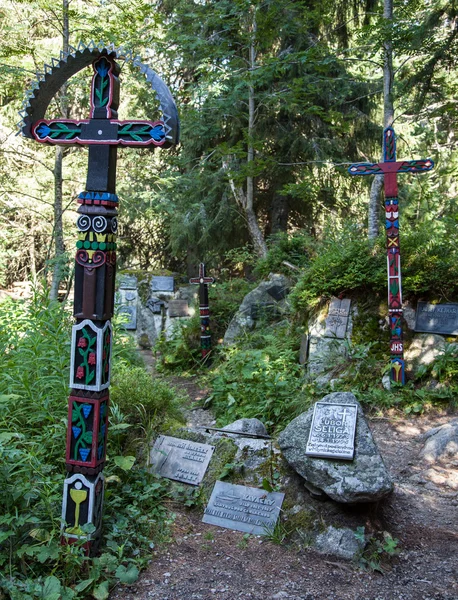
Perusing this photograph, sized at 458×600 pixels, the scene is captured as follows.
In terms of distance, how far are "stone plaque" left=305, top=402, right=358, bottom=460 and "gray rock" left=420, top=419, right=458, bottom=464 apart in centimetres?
216

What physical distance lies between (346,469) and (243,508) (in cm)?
89

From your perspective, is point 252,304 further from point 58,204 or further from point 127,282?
point 58,204

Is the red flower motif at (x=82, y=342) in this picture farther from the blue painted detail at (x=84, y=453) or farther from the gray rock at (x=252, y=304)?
the gray rock at (x=252, y=304)

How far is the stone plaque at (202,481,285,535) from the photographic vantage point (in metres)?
3.93

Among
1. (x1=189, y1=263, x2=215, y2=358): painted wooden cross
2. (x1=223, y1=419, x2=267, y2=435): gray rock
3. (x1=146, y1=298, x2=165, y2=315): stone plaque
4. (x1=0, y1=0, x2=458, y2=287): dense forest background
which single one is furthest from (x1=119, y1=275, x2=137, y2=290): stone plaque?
(x1=223, y1=419, x2=267, y2=435): gray rock

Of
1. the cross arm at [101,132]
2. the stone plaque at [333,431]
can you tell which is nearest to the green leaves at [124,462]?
the stone plaque at [333,431]

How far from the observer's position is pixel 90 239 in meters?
3.51

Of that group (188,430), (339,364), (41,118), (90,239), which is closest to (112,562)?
(188,430)

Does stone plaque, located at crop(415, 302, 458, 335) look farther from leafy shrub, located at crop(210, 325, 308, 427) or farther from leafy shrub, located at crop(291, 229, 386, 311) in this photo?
leafy shrub, located at crop(210, 325, 308, 427)

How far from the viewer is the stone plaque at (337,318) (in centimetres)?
842

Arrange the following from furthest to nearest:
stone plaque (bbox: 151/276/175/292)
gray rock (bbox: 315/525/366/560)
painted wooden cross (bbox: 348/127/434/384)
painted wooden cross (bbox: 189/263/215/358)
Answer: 1. stone plaque (bbox: 151/276/175/292)
2. painted wooden cross (bbox: 189/263/215/358)
3. painted wooden cross (bbox: 348/127/434/384)
4. gray rock (bbox: 315/525/366/560)

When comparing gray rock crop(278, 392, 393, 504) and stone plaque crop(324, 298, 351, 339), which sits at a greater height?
stone plaque crop(324, 298, 351, 339)

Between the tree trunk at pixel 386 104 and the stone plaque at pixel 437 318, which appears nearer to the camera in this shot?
the stone plaque at pixel 437 318

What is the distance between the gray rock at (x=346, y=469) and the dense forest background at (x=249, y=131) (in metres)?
6.01
